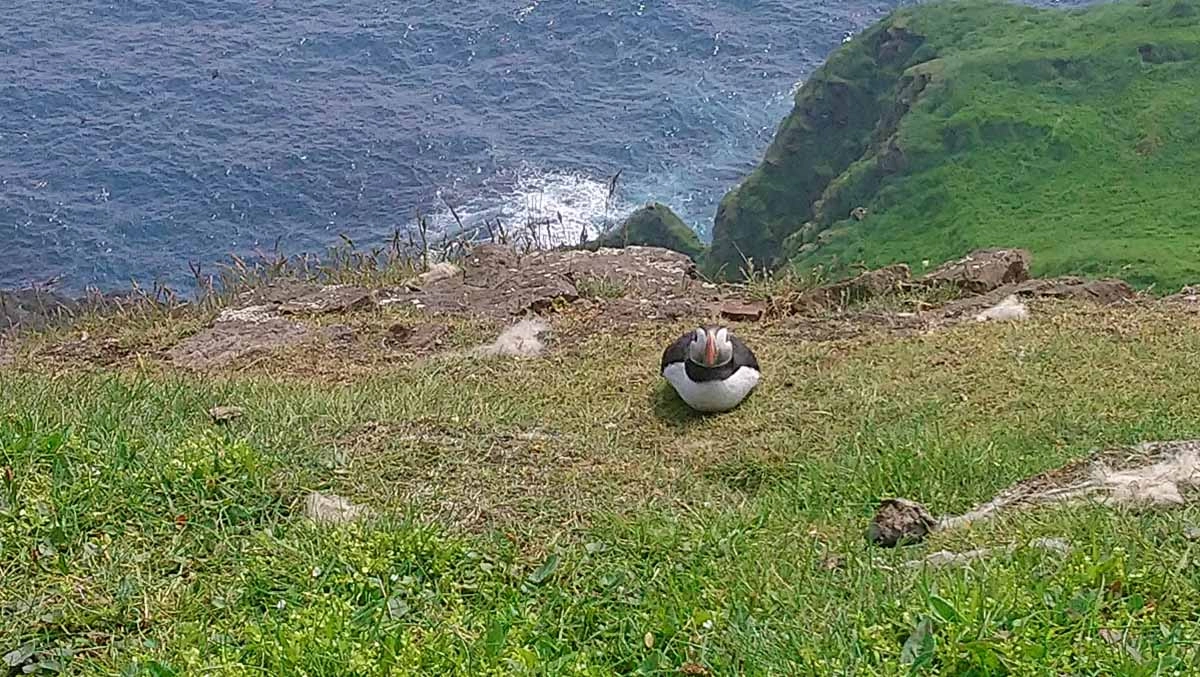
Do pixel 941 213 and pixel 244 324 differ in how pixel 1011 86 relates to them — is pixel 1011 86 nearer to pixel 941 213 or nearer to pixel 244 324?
pixel 941 213

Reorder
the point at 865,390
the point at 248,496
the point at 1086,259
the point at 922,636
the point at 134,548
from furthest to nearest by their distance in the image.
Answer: the point at 1086,259, the point at 865,390, the point at 248,496, the point at 134,548, the point at 922,636

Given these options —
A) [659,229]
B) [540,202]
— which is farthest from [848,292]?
[540,202]

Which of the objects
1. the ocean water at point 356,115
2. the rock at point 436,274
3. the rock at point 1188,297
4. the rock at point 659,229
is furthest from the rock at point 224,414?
the rock at point 659,229

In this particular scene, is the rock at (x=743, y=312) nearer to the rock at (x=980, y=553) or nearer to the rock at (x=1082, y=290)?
the rock at (x=1082, y=290)

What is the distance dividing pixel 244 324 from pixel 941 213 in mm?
37853

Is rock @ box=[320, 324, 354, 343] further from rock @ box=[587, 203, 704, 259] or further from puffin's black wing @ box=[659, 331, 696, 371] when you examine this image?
rock @ box=[587, 203, 704, 259]

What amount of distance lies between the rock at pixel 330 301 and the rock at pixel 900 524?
710cm

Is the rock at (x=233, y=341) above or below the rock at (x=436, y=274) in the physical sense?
above

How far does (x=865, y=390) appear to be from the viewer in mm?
8242

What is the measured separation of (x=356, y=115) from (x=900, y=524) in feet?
173

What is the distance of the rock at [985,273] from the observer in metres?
11.6

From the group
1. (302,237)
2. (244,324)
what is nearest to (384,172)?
(302,237)

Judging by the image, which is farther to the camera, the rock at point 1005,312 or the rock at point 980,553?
the rock at point 1005,312

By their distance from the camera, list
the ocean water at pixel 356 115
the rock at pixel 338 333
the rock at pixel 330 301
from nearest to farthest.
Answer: the rock at pixel 338 333 → the rock at pixel 330 301 → the ocean water at pixel 356 115
